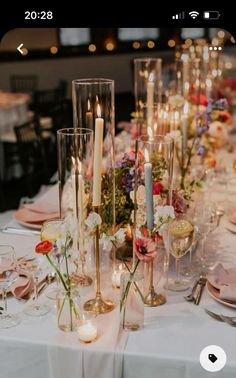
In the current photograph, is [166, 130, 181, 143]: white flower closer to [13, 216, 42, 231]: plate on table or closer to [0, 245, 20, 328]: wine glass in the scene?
[13, 216, 42, 231]: plate on table

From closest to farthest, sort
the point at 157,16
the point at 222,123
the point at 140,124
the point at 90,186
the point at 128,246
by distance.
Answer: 1. the point at 157,16
2. the point at 90,186
3. the point at 128,246
4. the point at 140,124
5. the point at 222,123

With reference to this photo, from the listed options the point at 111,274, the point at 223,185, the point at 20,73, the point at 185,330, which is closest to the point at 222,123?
the point at 223,185

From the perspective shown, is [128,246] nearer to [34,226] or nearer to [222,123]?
[34,226]

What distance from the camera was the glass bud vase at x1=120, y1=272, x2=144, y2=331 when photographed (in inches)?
48.4

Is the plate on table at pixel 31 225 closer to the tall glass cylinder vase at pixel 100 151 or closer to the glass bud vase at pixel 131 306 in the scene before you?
the tall glass cylinder vase at pixel 100 151

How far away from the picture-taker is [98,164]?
1278 millimetres

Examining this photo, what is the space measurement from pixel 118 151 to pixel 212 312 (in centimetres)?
123

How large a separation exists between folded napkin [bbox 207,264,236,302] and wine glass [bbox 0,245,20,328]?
51 cm

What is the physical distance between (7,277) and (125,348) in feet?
1.11

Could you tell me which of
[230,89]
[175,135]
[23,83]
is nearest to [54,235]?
[175,135]

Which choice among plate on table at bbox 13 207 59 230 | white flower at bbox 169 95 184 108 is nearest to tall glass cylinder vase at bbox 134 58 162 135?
white flower at bbox 169 95 184 108

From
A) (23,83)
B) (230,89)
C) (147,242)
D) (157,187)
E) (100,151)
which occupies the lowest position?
(147,242)

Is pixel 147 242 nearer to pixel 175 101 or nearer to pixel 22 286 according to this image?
pixel 22 286

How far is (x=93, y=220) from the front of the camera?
127 centimetres
